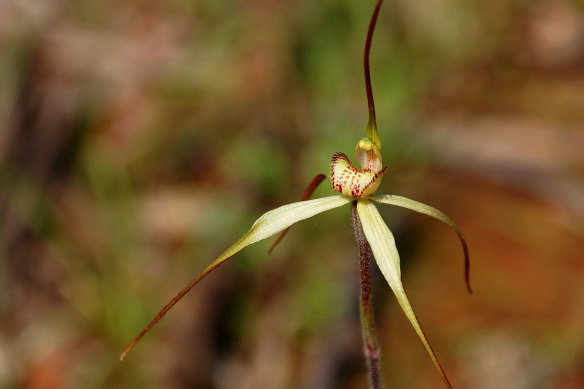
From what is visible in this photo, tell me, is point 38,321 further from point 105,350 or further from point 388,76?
point 388,76

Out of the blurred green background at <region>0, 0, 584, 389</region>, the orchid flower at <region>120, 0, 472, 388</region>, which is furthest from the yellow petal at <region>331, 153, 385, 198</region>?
the blurred green background at <region>0, 0, 584, 389</region>

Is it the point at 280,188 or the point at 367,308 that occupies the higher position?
the point at 280,188

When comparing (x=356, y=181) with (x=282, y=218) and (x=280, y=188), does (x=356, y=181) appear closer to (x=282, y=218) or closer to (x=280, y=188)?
(x=282, y=218)

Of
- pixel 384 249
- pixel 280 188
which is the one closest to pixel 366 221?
pixel 384 249

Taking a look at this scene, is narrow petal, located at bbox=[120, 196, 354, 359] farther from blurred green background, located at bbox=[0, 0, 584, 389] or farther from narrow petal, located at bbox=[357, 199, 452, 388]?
blurred green background, located at bbox=[0, 0, 584, 389]

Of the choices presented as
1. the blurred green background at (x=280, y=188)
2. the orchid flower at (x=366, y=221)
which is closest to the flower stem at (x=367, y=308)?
the orchid flower at (x=366, y=221)

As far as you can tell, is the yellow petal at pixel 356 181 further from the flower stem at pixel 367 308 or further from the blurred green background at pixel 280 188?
the blurred green background at pixel 280 188

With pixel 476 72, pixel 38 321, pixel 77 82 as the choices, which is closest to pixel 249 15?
pixel 77 82

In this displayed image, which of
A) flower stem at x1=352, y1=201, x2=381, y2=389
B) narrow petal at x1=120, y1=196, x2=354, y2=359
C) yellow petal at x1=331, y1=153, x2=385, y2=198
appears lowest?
flower stem at x1=352, y1=201, x2=381, y2=389

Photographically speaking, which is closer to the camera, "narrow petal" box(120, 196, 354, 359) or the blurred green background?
"narrow petal" box(120, 196, 354, 359)
